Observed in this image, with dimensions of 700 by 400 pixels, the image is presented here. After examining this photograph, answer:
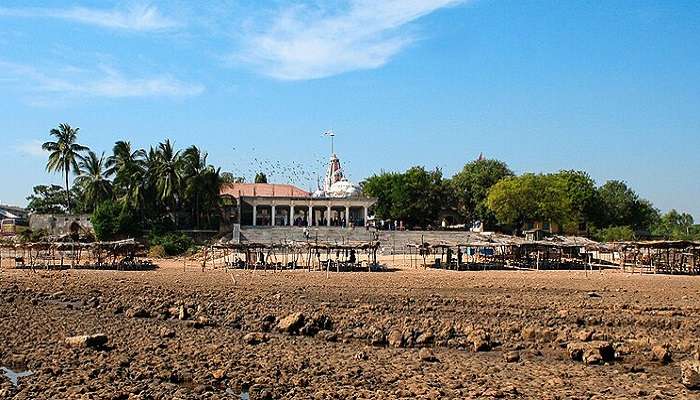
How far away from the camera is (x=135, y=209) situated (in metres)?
68.9

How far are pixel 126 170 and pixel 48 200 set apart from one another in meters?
26.7

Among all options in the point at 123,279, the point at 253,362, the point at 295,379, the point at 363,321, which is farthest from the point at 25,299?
the point at 295,379

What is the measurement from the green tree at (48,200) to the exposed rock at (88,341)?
74837 millimetres

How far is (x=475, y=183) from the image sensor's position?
88188 mm

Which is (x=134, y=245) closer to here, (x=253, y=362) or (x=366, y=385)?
(x=253, y=362)

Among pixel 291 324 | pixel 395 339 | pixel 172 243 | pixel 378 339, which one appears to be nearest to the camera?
pixel 395 339

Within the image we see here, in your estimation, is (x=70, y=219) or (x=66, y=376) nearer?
(x=66, y=376)

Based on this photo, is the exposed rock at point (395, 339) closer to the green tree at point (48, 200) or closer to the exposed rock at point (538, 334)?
the exposed rock at point (538, 334)

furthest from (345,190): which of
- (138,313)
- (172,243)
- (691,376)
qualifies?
(691,376)

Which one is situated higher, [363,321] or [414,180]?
[414,180]

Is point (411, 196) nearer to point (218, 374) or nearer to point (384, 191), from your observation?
point (384, 191)

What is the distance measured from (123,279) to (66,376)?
26374 millimetres

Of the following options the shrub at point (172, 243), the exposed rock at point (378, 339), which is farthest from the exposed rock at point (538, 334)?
the shrub at point (172, 243)

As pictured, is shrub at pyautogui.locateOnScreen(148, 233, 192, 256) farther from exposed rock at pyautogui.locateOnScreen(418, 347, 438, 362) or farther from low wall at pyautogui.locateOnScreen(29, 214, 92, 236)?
exposed rock at pyautogui.locateOnScreen(418, 347, 438, 362)
